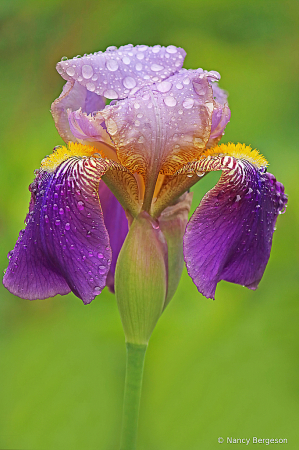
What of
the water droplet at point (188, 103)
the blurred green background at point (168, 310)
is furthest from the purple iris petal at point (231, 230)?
the blurred green background at point (168, 310)

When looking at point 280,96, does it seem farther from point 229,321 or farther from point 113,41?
point 229,321

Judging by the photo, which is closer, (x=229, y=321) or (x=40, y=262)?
(x=40, y=262)

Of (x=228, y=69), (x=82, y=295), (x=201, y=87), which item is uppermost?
(x=228, y=69)

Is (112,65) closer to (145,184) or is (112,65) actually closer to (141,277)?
(145,184)

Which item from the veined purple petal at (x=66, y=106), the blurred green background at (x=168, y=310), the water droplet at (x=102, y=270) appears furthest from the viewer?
the blurred green background at (x=168, y=310)

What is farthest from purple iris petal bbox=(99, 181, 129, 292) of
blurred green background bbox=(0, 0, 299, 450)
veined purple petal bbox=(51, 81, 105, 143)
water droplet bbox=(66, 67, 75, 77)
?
blurred green background bbox=(0, 0, 299, 450)

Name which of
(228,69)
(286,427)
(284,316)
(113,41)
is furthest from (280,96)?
(286,427)

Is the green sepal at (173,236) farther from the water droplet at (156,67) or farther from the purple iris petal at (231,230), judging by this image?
the water droplet at (156,67)
